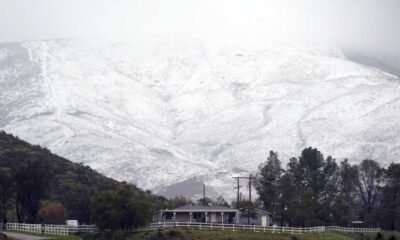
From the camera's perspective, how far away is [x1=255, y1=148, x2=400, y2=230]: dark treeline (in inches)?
6540

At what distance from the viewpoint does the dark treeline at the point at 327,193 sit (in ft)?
545

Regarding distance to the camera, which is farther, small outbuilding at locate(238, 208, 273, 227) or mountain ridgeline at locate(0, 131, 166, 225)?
small outbuilding at locate(238, 208, 273, 227)

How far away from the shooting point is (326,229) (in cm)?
15250

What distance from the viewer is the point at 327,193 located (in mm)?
187625

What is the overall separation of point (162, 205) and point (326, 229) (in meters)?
37.5

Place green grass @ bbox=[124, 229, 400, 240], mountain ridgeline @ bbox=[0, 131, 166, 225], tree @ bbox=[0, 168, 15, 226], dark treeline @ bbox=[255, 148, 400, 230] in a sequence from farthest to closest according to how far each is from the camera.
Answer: dark treeline @ bbox=[255, 148, 400, 230], mountain ridgeline @ bbox=[0, 131, 166, 225], tree @ bbox=[0, 168, 15, 226], green grass @ bbox=[124, 229, 400, 240]

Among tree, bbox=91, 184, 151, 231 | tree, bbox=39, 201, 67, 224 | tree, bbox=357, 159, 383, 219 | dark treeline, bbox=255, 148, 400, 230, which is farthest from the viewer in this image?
tree, bbox=357, 159, 383, 219

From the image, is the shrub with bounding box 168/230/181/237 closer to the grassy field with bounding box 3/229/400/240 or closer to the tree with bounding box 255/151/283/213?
the grassy field with bounding box 3/229/400/240

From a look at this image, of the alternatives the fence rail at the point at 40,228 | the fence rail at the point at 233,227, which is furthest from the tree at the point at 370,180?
the fence rail at the point at 40,228

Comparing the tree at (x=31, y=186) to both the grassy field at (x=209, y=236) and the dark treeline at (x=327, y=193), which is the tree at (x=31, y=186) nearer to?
the grassy field at (x=209, y=236)

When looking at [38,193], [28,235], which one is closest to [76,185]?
[38,193]

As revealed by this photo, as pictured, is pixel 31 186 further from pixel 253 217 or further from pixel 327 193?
pixel 327 193

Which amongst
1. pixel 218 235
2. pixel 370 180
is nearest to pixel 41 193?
pixel 218 235

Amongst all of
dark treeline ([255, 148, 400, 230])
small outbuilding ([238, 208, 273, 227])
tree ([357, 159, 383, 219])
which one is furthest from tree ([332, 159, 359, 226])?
small outbuilding ([238, 208, 273, 227])
